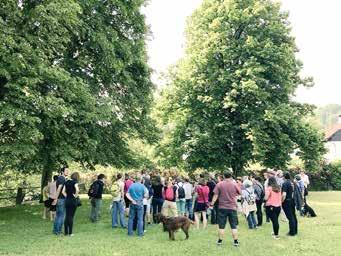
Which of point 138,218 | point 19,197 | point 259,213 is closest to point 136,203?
point 138,218

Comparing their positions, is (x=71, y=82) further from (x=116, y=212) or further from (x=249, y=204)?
(x=249, y=204)

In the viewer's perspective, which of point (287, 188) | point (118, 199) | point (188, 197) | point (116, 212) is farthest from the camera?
point (188, 197)

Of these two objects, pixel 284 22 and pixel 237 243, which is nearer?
pixel 237 243

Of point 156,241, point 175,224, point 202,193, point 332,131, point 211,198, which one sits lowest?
point 156,241

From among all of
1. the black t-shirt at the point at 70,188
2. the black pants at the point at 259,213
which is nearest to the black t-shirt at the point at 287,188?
the black pants at the point at 259,213

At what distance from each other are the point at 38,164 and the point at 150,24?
1150 centimetres

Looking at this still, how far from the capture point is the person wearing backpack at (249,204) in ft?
55.3

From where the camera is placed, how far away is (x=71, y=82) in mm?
19156

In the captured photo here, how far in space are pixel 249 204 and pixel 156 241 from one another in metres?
→ 4.45

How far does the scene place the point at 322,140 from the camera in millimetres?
34750

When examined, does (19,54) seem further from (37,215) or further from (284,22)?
(284,22)

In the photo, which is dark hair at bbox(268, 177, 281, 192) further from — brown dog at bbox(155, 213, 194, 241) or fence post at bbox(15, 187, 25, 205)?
fence post at bbox(15, 187, 25, 205)

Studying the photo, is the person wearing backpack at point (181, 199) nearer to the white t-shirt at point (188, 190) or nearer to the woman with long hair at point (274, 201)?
the white t-shirt at point (188, 190)

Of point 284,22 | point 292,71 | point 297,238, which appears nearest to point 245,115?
point 292,71
